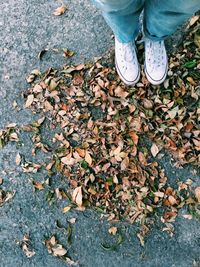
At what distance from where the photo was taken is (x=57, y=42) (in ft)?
8.08

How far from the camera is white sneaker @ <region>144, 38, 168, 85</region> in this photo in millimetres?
2254

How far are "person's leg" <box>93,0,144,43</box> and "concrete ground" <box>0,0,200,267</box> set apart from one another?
0.35 meters

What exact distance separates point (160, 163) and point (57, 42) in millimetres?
787

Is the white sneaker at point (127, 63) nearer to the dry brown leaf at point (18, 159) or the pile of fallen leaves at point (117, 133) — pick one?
the pile of fallen leaves at point (117, 133)

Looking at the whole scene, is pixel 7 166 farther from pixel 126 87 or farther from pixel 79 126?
pixel 126 87

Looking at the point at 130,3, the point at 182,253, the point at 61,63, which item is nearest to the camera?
the point at 130,3

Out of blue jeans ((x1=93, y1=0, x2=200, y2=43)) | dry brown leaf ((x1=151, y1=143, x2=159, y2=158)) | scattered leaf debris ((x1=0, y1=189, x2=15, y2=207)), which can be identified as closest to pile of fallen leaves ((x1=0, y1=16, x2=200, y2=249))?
dry brown leaf ((x1=151, y1=143, x2=159, y2=158))

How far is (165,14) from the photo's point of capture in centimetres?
180

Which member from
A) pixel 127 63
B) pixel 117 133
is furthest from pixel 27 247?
pixel 127 63

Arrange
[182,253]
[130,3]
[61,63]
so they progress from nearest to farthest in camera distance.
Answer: [130,3], [182,253], [61,63]

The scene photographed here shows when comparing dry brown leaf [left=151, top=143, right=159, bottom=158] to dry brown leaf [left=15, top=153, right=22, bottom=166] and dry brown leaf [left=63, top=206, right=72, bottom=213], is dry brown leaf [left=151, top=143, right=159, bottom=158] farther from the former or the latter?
dry brown leaf [left=15, top=153, right=22, bottom=166]

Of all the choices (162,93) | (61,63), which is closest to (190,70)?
(162,93)

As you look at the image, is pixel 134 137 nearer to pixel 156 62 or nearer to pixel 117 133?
pixel 117 133

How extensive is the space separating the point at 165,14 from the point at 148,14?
0.13m
